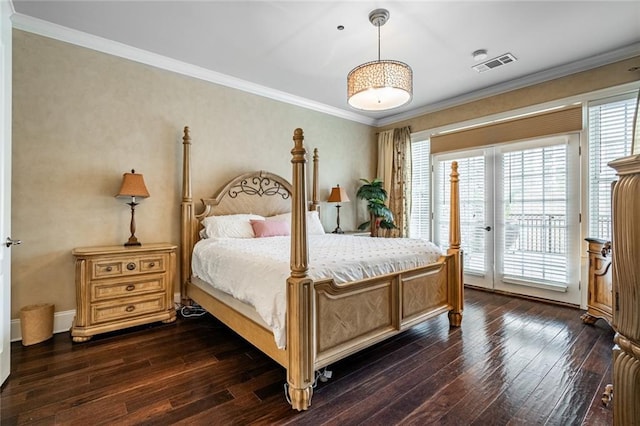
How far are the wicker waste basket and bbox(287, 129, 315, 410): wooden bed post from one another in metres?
2.38

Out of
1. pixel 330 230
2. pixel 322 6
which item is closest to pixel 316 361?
pixel 322 6

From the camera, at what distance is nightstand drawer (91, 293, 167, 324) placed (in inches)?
104

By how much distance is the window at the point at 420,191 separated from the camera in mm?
5000

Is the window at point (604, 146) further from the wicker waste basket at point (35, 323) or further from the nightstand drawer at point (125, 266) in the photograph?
the wicker waste basket at point (35, 323)

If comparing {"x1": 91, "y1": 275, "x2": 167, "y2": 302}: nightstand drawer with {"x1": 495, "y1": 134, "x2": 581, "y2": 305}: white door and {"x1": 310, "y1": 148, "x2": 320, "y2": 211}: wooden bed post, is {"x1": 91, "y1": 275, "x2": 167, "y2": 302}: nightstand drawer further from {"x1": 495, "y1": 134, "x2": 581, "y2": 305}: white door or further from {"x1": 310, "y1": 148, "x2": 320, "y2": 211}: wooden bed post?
{"x1": 495, "y1": 134, "x2": 581, "y2": 305}: white door

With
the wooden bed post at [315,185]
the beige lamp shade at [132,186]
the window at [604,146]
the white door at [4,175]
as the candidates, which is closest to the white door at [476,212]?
the window at [604,146]

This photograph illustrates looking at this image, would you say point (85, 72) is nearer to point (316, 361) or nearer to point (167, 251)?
point (167, 251)

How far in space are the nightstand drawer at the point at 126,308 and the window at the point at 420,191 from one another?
395 centimetres

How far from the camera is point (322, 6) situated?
248 centimetres

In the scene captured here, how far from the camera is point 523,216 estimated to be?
3.93 metres

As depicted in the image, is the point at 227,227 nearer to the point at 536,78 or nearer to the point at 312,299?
the point at 312,299

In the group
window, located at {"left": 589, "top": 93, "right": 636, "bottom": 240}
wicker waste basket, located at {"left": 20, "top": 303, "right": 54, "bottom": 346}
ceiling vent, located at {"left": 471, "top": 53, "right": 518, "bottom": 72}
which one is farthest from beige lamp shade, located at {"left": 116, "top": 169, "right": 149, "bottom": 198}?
window, located at {"left": 589, "top": 93, "right": 636, "bottom": 240}

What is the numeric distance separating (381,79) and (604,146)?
287cm

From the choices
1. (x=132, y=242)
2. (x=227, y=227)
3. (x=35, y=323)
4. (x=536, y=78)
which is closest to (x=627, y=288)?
(x=227, y=227)
